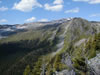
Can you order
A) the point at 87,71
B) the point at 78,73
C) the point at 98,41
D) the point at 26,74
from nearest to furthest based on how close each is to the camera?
the point at 87,71 → the point at 78,73 → the point at 98,41 → the point at 26,74

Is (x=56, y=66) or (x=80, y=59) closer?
(x=80, y=59)

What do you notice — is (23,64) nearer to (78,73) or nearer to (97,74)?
(78,73)

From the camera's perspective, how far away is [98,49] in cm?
5109

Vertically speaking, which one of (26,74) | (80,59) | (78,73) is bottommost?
(26,74)

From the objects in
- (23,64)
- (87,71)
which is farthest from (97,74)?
(23,64)

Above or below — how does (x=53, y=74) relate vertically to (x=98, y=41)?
below

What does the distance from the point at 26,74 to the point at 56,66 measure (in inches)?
577

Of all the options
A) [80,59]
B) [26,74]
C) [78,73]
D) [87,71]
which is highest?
[80,59]

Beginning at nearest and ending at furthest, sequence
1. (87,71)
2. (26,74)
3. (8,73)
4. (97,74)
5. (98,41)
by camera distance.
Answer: (97,74), (87,71), (98,41), (26,74), (8,73)

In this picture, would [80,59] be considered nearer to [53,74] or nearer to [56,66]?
[53,74]

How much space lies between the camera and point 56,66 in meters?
62.7

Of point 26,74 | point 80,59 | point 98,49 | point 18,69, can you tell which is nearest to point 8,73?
point 18,69

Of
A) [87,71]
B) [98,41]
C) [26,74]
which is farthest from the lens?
[26,74]

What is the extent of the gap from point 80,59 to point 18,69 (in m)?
161
